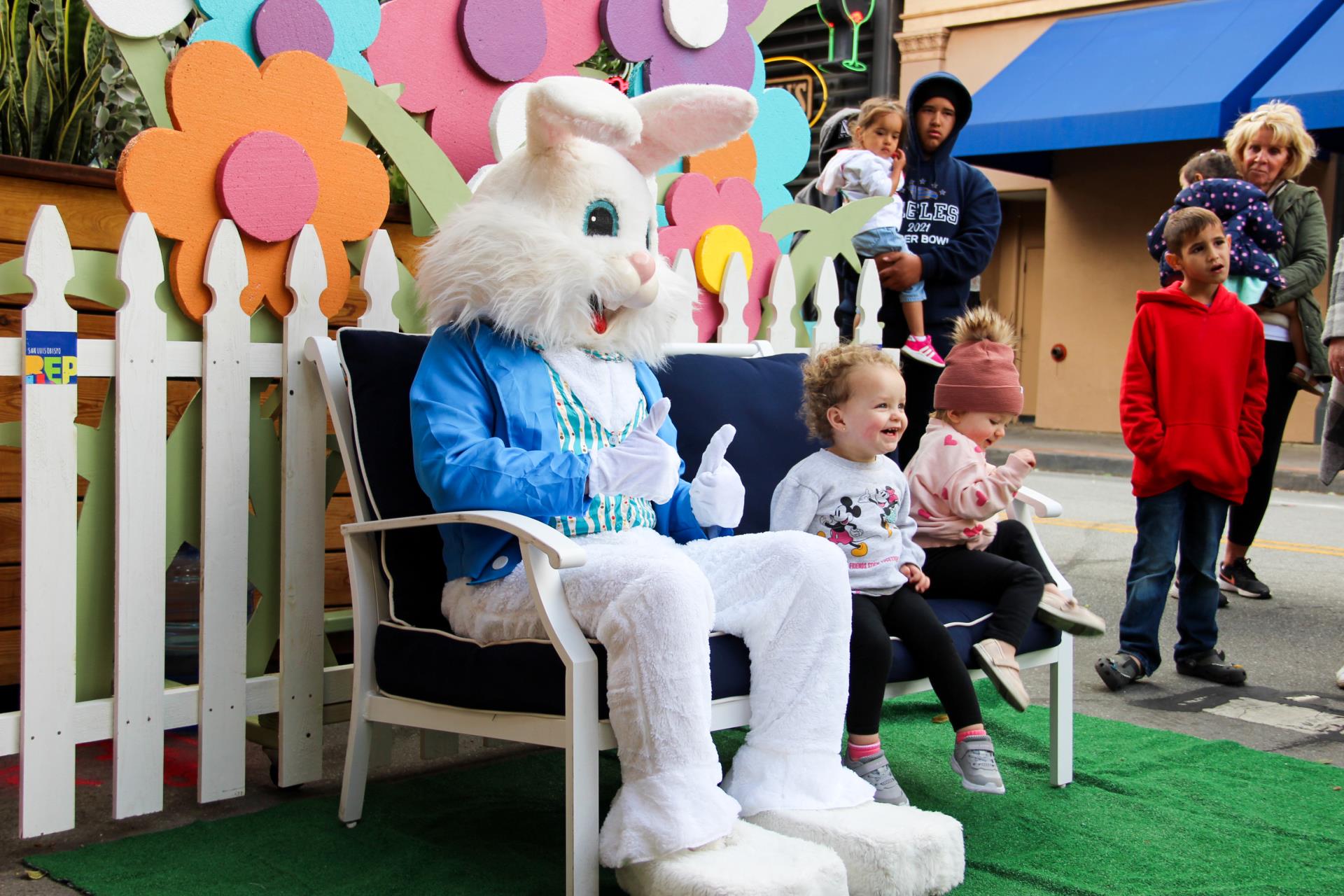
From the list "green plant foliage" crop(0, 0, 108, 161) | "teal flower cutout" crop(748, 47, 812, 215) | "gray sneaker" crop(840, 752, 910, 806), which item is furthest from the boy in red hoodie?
"green plant foliage" crop(0, 0, 108, 161)

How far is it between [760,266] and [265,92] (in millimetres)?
1836

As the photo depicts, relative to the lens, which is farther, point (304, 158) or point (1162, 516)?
point (1162, 516)

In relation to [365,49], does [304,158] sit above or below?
below

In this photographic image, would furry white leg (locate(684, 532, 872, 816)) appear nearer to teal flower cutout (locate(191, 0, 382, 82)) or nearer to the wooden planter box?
teal flower cutout (locate(191, 0, 382, 82))

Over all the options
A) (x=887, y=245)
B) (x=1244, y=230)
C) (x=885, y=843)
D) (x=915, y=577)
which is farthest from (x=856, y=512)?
(x=1244, y=230)

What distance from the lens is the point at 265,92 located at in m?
3.26

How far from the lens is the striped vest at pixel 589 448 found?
116 inches

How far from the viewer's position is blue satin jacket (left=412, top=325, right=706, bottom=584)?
2789mm

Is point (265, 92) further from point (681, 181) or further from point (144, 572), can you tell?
point (681, 181)

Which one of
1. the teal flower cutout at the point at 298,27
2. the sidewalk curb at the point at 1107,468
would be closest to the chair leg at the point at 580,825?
the teal flower cutout at the point at 298,27

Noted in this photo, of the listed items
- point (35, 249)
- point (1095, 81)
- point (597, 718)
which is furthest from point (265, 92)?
point (1095, 81)

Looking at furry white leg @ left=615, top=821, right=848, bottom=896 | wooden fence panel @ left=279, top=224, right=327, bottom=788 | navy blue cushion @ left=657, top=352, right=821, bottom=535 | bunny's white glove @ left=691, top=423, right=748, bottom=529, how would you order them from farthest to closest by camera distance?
navy blue cushion @ left=657, top=352, right=821, bottom=535, wooden fence panel @ left=279, top=224, right=327, bottom=788, bunny's white glove @ left=691, top=423, right=748, bottom=529, furry white leg @ left=615, top=821, right=848, bottom=896

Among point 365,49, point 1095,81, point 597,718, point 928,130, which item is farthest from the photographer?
point 1095,81

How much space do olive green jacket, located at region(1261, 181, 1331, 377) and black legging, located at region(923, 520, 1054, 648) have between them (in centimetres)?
259
